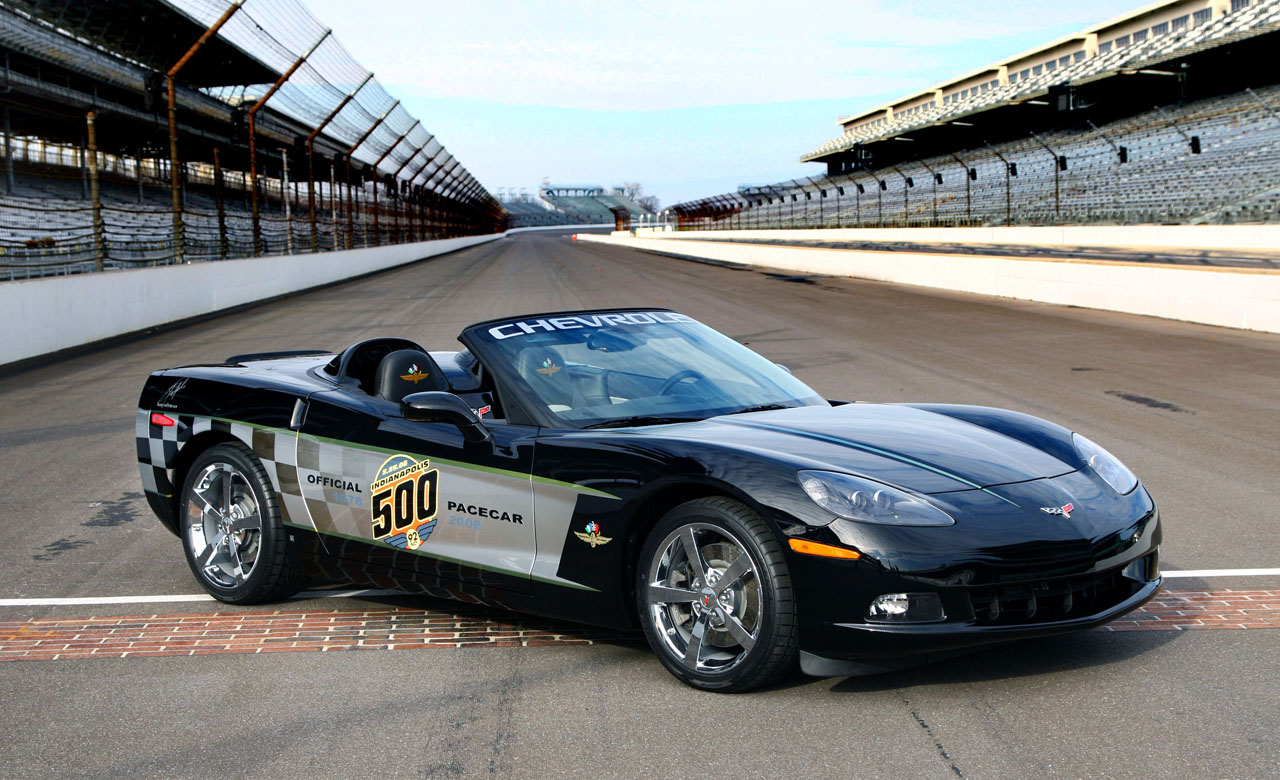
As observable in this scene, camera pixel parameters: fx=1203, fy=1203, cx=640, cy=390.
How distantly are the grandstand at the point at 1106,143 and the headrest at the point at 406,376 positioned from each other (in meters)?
34.5

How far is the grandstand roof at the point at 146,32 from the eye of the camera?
4031 cm

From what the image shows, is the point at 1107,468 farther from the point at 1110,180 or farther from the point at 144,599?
the point at 1110,180

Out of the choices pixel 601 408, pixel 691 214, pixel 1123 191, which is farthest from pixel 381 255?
pixel 691 214

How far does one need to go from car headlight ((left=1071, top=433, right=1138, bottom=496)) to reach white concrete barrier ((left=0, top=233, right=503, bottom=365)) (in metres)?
14.6

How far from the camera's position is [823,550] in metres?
3.51

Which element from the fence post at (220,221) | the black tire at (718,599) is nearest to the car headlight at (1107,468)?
the black tire at (718,599)

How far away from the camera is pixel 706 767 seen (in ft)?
10.6

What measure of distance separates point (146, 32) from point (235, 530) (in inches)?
1820

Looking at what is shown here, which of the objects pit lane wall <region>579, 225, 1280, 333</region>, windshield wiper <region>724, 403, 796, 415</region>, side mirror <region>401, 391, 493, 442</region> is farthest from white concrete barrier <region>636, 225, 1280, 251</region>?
side mirror <region>401, 391, 493, 442</region>

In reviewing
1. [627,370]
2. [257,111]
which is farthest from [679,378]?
[257,111]

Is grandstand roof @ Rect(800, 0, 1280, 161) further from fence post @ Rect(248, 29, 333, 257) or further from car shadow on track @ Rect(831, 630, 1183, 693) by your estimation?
car shadow on track @ Rect(831, 630, 1183, 693)

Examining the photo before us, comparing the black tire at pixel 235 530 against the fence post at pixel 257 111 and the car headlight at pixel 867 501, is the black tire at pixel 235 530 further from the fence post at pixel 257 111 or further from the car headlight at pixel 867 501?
the fence post at pixel 257 111

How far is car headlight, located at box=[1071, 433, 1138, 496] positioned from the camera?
4211mm

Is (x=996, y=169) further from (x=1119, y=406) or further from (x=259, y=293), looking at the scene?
(x=1119, y=406)
